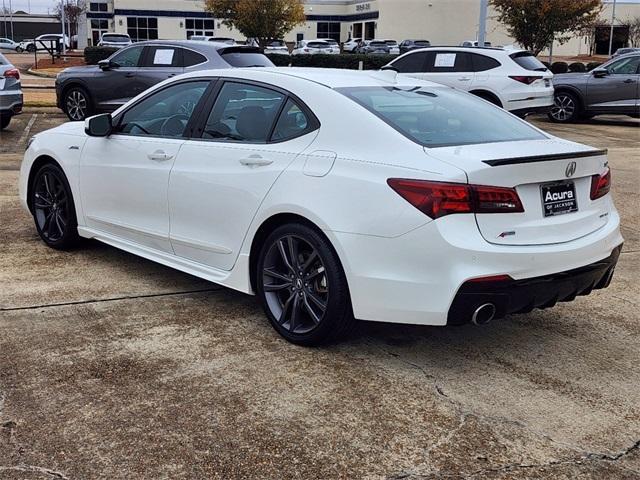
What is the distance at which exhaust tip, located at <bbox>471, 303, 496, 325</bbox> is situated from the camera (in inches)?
149

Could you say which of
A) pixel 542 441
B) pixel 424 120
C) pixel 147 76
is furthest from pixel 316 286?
pixel 147 76

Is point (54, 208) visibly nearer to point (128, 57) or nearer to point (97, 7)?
point (128, 57)

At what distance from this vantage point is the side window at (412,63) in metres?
16.7

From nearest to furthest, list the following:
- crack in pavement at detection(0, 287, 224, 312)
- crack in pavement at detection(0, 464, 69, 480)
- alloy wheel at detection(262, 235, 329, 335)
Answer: crack in pavement at detection(0, 464, 69, 480) < alloy wheel at detection(262, 235, 329, 335) < crack in pavement at detection(0, 287, 224, 312)

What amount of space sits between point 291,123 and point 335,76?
55cm

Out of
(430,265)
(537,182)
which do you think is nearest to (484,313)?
(430,265)

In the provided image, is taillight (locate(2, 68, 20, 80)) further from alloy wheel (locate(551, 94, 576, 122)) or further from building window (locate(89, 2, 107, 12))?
building window (locate(89, 2, 107, 12))

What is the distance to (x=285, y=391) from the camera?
3.83 m

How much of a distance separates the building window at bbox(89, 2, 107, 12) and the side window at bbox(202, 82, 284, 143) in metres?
70.3

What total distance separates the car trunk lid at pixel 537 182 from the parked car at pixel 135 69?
9438mm

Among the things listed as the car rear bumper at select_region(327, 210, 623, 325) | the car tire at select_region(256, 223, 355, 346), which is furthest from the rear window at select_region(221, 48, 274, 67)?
the car rear bumper at select_region(327, 210, 623, 325)

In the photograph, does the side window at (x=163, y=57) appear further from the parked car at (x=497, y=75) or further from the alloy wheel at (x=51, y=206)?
the alloy wheel at (x=51, y=206)

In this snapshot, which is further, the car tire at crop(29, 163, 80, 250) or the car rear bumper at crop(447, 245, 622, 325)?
the car tire at crop(29, 163, 80, 250)

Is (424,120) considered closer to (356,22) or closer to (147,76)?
(147,76)
